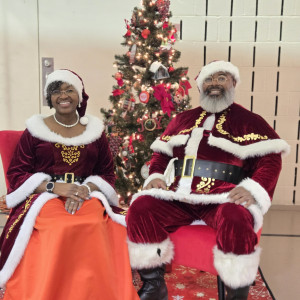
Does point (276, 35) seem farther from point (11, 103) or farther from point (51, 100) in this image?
point (11, 103)

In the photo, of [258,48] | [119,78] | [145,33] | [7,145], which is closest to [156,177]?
[7,145]

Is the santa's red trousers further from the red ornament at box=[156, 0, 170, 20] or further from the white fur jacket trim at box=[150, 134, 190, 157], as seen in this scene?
the red ornament at box=[156, 0, 170, 20]

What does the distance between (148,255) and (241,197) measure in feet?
1.94

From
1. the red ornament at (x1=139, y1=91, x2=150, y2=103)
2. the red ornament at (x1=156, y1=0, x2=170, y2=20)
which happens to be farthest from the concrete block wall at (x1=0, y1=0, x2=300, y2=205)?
the red ornament at (x1=139, y1=91, x2=150, y2=103)

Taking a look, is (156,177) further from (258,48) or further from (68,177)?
(258,48)

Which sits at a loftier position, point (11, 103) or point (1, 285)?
point (11, 103)

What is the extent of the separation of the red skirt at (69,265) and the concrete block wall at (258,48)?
2997 mm

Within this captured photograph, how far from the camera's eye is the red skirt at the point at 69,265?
1613 mm

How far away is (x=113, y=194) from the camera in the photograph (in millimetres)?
2201

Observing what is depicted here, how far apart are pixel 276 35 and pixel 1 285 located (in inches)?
160

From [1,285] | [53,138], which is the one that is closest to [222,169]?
[53,138]

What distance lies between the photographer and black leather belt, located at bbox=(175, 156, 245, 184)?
80.4 inches

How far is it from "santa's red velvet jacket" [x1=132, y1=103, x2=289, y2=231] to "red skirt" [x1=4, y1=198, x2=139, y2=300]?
42 cm

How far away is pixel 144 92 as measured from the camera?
10.0 ft
